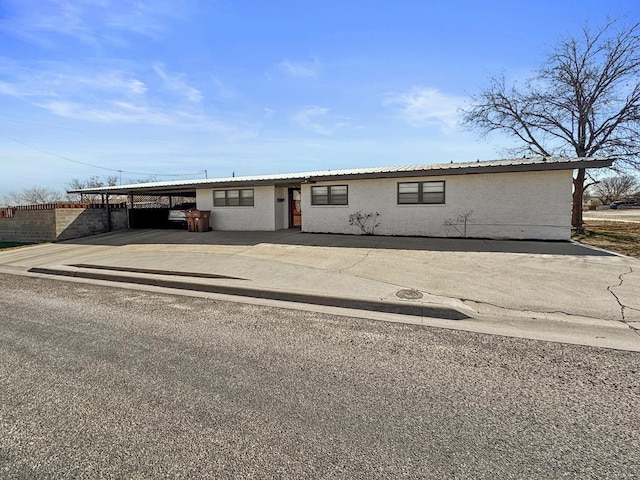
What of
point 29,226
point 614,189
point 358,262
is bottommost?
point 358,262

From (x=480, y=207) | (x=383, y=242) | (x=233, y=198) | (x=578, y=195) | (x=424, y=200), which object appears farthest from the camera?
(x=578, y=195)

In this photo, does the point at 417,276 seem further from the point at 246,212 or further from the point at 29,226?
the point at 29,226

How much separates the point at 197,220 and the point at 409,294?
42.9 ft

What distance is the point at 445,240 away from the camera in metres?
11.9

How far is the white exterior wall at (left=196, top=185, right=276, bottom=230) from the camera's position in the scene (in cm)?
1567

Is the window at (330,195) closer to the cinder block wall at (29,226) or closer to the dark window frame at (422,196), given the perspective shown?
the dark window frame at (422,196)

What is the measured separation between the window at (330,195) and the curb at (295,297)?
311 inches

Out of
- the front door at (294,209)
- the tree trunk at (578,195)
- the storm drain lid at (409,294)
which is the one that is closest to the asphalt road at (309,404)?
the storm drain lid at (409,294)

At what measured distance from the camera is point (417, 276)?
7020 mm

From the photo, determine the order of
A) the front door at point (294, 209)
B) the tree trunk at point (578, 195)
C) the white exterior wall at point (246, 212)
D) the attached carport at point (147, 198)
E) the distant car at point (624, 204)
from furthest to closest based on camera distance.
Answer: the distant car at point (624, 204) < the attached carport at point (147, 198) < the tree trunk at point (578, 195) < the front door at point (294, 209) < the white exterior wall at point (246, 212)

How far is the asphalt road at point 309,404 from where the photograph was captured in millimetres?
2074

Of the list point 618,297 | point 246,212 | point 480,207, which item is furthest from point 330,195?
point 618,297

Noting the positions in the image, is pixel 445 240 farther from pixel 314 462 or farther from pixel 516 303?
pixel 314 462

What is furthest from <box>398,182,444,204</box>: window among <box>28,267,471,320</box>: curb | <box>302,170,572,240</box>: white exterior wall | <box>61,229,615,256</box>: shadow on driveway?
<box>28,267,471,320</box>: curb
